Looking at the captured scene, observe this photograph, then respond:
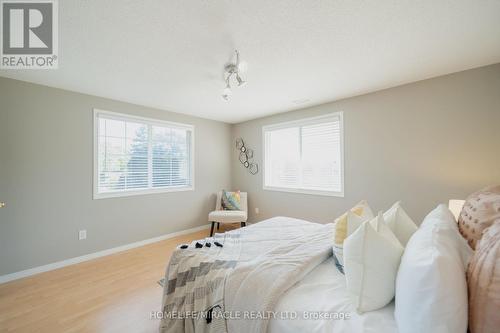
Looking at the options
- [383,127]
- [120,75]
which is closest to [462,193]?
[383,127]

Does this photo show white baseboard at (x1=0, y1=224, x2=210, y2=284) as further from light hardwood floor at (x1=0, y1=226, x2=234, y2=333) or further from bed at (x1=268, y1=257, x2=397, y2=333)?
bed at (x1=268, y1=257, x2=397, y2=333)

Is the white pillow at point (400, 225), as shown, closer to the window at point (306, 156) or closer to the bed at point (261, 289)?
the bed at point (261, 289)

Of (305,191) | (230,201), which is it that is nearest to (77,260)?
(230,201)

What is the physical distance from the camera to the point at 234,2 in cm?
137

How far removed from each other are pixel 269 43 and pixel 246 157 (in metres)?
2.91

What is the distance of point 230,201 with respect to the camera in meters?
4.09

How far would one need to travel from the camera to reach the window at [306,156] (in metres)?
3.36

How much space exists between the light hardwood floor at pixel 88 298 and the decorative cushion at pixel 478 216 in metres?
2.25

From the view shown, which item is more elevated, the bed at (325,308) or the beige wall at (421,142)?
the beige wall at (421,142)

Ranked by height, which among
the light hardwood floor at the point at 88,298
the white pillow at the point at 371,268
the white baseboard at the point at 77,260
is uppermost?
the white pillow at the point at 371,268

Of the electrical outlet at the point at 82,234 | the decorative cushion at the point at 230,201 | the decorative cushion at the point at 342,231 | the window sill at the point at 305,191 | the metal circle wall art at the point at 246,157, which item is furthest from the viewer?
the metal circle wall art at the point at 246,157

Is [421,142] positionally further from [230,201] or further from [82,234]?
[82,234]

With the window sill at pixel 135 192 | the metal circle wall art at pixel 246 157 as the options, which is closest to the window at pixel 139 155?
the window sill at pixel 135 192

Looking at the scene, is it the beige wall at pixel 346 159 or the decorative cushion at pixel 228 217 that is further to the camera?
the decorative cushion at pixel 228 217
